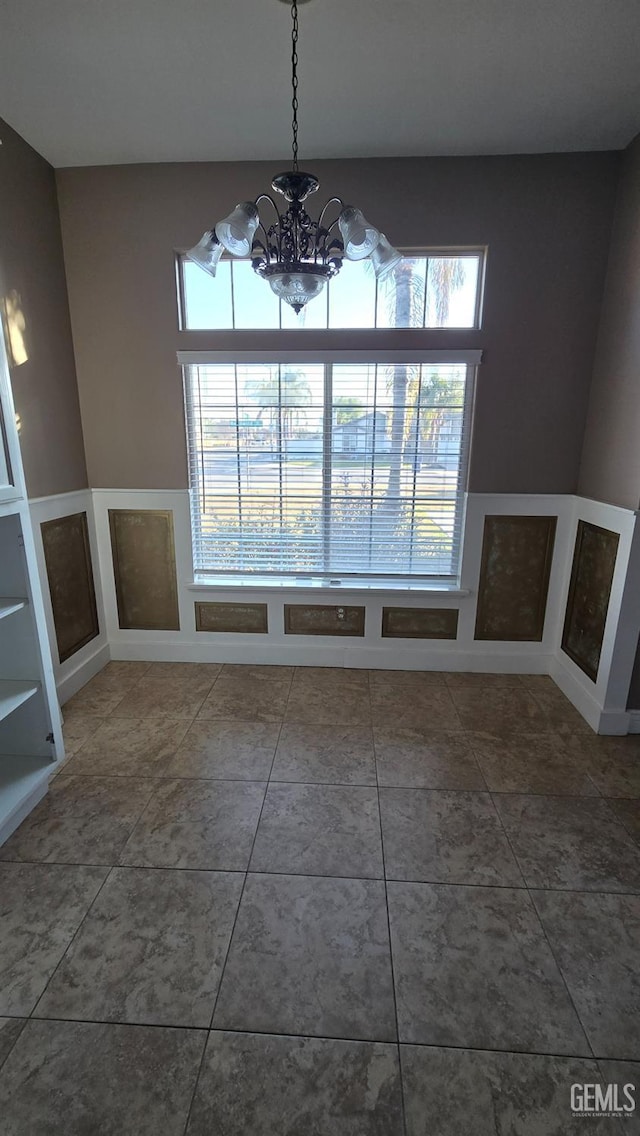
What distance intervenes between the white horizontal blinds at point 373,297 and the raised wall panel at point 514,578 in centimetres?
128

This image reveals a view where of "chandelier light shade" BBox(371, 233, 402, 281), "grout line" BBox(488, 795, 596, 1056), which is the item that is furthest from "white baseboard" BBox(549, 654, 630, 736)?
"chandelier light shade" BBox(371, 233, 402, 281)

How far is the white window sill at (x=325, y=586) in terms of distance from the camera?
3250mm

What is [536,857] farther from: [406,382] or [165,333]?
[165,333]

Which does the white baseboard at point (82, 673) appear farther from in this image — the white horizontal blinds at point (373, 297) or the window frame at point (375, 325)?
the white horizontal blinds at point (373, 297)

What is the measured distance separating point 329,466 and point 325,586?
79cm

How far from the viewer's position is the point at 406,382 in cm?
299

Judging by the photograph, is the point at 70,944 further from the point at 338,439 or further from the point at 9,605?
the point at 338,439

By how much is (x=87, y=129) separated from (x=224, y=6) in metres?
1.10

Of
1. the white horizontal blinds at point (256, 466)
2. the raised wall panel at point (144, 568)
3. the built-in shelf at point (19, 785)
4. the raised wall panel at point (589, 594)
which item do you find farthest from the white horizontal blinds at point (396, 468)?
the built-in shelf at point (19, 785)

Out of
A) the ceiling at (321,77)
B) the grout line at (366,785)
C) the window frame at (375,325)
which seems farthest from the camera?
the window frame at (375,325)

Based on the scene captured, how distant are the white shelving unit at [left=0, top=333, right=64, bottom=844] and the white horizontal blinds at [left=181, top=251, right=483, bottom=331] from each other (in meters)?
1.54

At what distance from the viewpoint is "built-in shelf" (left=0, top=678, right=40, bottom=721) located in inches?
79.6

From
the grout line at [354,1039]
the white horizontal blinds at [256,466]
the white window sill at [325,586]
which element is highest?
the white horizontal blinds at [256,466]

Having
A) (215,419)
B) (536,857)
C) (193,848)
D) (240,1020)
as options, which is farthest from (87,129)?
(536,857)
